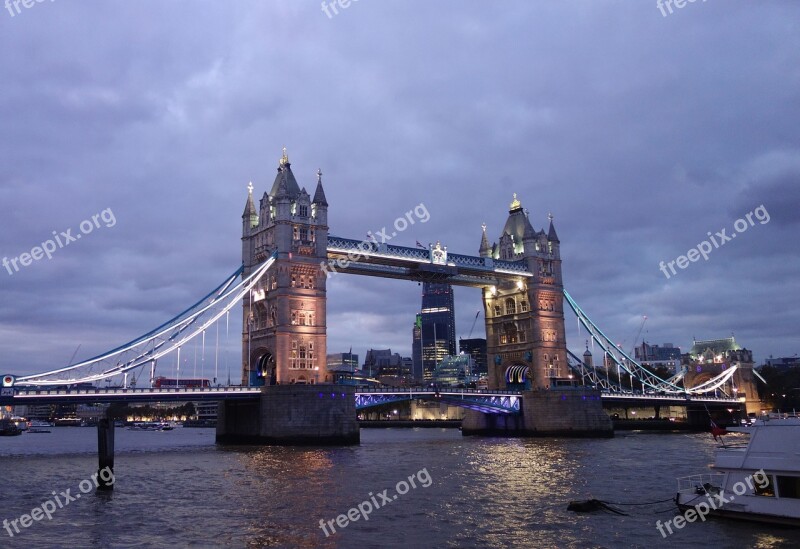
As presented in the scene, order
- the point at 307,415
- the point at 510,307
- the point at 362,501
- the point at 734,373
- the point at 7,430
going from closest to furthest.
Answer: the point at 362,501
the point at 307,415
the point at 510,307
the point at 734,373
the point at 7,430

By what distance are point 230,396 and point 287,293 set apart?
14.5 m

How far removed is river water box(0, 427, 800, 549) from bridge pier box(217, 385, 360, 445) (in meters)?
7.51

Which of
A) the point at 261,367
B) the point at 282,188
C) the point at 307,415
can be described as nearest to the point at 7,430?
the point at 261,367

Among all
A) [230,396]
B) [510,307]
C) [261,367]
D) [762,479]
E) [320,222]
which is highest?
[320,222]

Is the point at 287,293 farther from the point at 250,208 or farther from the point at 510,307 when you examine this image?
the point at 510,307

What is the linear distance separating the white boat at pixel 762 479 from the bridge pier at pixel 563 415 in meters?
66.9

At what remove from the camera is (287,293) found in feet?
272

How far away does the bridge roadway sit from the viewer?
212 ft

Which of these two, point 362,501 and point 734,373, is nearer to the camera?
point 362,501

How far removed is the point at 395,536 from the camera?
94.7ft

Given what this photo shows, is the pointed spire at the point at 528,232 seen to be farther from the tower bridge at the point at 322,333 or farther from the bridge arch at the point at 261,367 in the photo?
the bridge arch at the point at 261,367

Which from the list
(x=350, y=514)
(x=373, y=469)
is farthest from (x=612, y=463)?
(x=350, y=514)

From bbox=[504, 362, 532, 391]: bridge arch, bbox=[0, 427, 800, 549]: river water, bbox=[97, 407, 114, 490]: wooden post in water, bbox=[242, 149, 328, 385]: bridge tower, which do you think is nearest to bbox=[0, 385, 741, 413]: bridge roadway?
bbox=[0, 427, 800, 549]: river water

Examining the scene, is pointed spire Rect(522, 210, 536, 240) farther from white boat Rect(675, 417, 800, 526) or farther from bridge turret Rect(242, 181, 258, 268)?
white boat Rect(675, 417, 800, 526)
